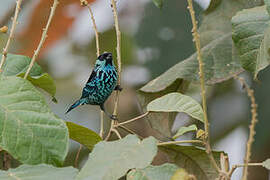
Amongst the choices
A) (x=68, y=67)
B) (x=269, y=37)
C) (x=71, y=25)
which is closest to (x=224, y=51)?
(x=269, y=37)

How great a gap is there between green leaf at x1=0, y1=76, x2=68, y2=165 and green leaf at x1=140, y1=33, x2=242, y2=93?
23.3 inches

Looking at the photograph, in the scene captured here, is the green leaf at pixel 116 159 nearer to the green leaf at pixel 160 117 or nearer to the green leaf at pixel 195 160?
the green leaf at pixel 195 160

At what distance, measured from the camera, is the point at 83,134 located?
1.13 metres

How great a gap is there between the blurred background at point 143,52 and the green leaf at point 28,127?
1386 millimetres

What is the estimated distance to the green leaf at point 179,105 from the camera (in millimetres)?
1046

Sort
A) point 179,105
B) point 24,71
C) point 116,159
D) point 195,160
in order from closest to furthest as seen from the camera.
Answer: point 116,159, point 179,105, point 195,160, point 24,71

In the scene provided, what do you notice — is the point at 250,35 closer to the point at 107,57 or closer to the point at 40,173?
the point at 107,57

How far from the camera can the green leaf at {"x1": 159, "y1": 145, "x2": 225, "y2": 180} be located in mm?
1200

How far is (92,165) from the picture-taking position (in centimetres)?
86

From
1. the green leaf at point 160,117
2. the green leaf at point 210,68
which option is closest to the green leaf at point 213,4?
the green leaf at point 210,68

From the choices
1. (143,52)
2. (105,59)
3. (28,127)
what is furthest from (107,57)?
(143,52)

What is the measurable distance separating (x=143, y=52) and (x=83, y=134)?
154cm

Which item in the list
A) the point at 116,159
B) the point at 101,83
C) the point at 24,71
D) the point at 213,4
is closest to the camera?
the point at 116,159

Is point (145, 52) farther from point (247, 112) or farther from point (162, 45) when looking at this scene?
point (247, 112)
